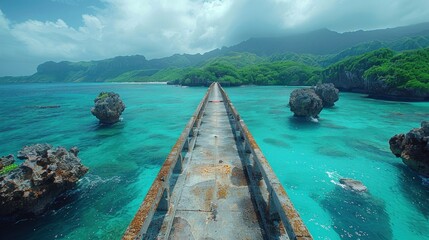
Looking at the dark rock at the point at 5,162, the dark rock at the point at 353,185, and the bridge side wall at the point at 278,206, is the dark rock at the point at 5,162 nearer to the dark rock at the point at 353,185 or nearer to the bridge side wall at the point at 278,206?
the bridge side wall at the point at 278,206

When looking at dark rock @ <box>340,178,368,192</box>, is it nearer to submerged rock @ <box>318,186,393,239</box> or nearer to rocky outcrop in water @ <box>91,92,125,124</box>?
submerged rock @ <box>318,186,393,239</box>

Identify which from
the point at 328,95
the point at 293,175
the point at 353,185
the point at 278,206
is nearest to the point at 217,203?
the point at 278,206

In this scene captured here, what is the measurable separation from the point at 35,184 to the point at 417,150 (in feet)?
88.6

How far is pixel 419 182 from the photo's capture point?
1600 cm

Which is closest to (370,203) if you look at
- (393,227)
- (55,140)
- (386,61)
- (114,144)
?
(393,227)

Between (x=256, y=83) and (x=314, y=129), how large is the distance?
114 metres

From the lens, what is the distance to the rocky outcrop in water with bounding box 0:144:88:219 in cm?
1184

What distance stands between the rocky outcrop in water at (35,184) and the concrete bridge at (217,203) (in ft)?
34.4

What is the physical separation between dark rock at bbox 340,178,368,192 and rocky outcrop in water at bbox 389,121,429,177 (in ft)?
18.8

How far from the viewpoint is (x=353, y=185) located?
15.3 metres

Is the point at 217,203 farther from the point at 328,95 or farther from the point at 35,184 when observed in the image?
the point at 328,95

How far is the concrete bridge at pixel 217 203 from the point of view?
4.03 meters

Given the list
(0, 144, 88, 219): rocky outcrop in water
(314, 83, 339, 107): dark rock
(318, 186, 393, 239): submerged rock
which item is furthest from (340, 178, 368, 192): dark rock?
(314, 83, 339, 107): dark rock

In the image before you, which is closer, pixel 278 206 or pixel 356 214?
pixel 278 206
